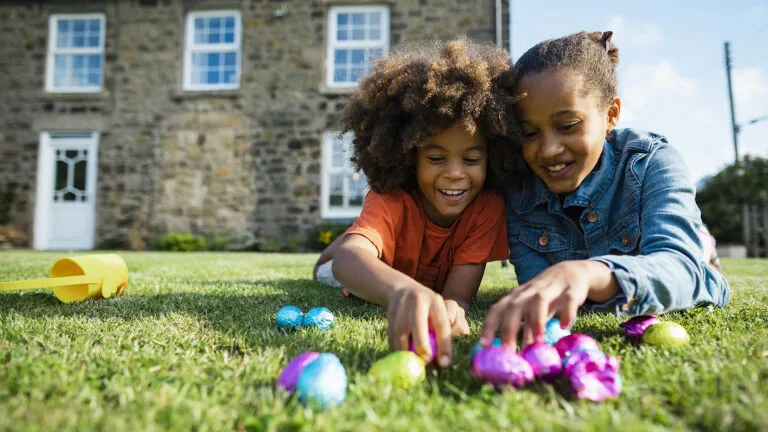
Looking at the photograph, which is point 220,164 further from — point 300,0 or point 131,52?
point 300,0

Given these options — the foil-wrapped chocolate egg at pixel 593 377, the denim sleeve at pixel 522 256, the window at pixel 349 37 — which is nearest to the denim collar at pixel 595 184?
the denim sleeve at pixel 522 256

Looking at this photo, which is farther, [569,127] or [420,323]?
[569,127]

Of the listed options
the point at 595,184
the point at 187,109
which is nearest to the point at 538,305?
the point at 595,184

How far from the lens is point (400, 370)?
1.41 metres

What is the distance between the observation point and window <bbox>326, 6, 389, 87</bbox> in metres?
11.6

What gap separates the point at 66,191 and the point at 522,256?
12.4m

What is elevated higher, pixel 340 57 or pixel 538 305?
pixel 340 57

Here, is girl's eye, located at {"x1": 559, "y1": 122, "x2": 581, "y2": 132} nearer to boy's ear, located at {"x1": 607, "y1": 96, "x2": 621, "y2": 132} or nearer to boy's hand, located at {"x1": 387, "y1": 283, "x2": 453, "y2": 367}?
boy's ear, located at {"x1": 607, "y1": 96, "x2": 621, "y2": 132}

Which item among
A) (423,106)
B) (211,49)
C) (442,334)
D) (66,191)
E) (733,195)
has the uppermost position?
(211,49)

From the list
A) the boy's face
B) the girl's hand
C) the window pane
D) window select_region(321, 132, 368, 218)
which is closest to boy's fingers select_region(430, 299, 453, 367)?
the girl's hand

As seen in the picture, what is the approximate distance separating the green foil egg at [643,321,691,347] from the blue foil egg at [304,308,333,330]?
1275 millimetres

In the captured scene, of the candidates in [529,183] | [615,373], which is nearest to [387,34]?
[529,183]

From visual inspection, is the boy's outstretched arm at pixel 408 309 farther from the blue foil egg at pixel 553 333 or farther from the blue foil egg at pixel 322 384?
the blue foil egg at pixel 553 333

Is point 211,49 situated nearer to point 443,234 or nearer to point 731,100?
point 443,234
